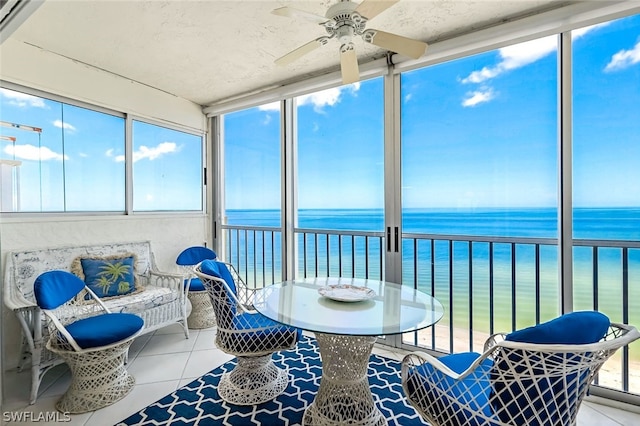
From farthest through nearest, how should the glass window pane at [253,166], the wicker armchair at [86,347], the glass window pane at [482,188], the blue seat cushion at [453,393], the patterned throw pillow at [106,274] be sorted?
the glass window pane at [253,166] → the patterned throw pillow at [106,274] → the glass window pane at [482,188] → the wicker armchair at [86,347] → the blue seat cushion at [453,393]

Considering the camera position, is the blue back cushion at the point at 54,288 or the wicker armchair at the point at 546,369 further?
the blue back cushion at the point at 54,288

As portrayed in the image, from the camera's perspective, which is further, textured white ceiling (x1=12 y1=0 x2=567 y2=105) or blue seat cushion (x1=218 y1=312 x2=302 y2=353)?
textured white ceiling (x1=12 y1=0 x2=567 y2=105)

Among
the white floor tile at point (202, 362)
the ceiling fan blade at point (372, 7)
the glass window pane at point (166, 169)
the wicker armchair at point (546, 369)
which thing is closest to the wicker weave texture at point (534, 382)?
the wicker armchair at point (546, 369)

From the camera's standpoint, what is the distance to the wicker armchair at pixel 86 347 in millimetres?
1829

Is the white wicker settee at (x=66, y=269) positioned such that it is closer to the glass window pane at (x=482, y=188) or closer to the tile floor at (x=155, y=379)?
the tile floor at (x=155, y=379)

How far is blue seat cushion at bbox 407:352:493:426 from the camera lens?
3.74ft

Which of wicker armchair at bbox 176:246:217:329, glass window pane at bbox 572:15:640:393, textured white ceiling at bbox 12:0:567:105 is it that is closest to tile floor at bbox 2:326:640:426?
wicker armchair at bbox 176:246:217:329

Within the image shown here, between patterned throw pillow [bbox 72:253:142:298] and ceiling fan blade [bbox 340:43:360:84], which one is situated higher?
ceiling fan blade [bbox 340:43:360:84]

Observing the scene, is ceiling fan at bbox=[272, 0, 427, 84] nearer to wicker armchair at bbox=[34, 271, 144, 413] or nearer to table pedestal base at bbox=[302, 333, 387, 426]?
table pedestal base at bbox=[302, 333, 387, 426]

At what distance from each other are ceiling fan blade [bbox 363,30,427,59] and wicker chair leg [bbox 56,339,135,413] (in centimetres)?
241

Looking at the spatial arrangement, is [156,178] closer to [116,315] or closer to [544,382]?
[116,315]

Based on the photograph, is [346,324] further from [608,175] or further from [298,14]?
[608,175]

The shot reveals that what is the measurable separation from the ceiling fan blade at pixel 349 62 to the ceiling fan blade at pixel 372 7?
0.63ft

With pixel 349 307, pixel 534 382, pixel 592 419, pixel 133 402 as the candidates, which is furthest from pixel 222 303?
pixel 592 419
